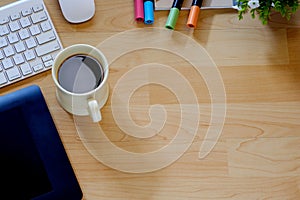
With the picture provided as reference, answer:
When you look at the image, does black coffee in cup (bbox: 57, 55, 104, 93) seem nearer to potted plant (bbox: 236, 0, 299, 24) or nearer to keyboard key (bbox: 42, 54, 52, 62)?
keyboard key (bbox: 42, 54, 52, 62)

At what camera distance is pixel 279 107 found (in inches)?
35.2

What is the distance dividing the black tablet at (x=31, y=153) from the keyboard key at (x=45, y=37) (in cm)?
7

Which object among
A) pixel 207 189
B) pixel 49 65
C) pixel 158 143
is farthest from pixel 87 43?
pixel 207 189

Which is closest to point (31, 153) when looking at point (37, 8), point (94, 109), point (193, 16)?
point (94, 109)

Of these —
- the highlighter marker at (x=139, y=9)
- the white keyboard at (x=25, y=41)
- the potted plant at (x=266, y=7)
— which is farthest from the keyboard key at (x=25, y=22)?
the potted plant at (x=266, y=7)

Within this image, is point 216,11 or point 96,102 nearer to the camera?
point 96,102

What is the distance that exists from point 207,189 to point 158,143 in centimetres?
10

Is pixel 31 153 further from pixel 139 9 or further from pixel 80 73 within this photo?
pixel 139 9

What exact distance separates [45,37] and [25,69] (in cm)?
6

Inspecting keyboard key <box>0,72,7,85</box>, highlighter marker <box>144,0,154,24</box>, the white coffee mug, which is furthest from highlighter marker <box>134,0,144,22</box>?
keyboard key <box>0,72,7,85</box>

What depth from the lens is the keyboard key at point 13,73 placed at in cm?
85

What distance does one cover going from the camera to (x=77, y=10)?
2.88 feet

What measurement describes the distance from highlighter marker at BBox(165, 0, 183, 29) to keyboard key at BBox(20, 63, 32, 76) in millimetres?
223

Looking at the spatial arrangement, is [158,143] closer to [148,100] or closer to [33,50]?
[148,100]
